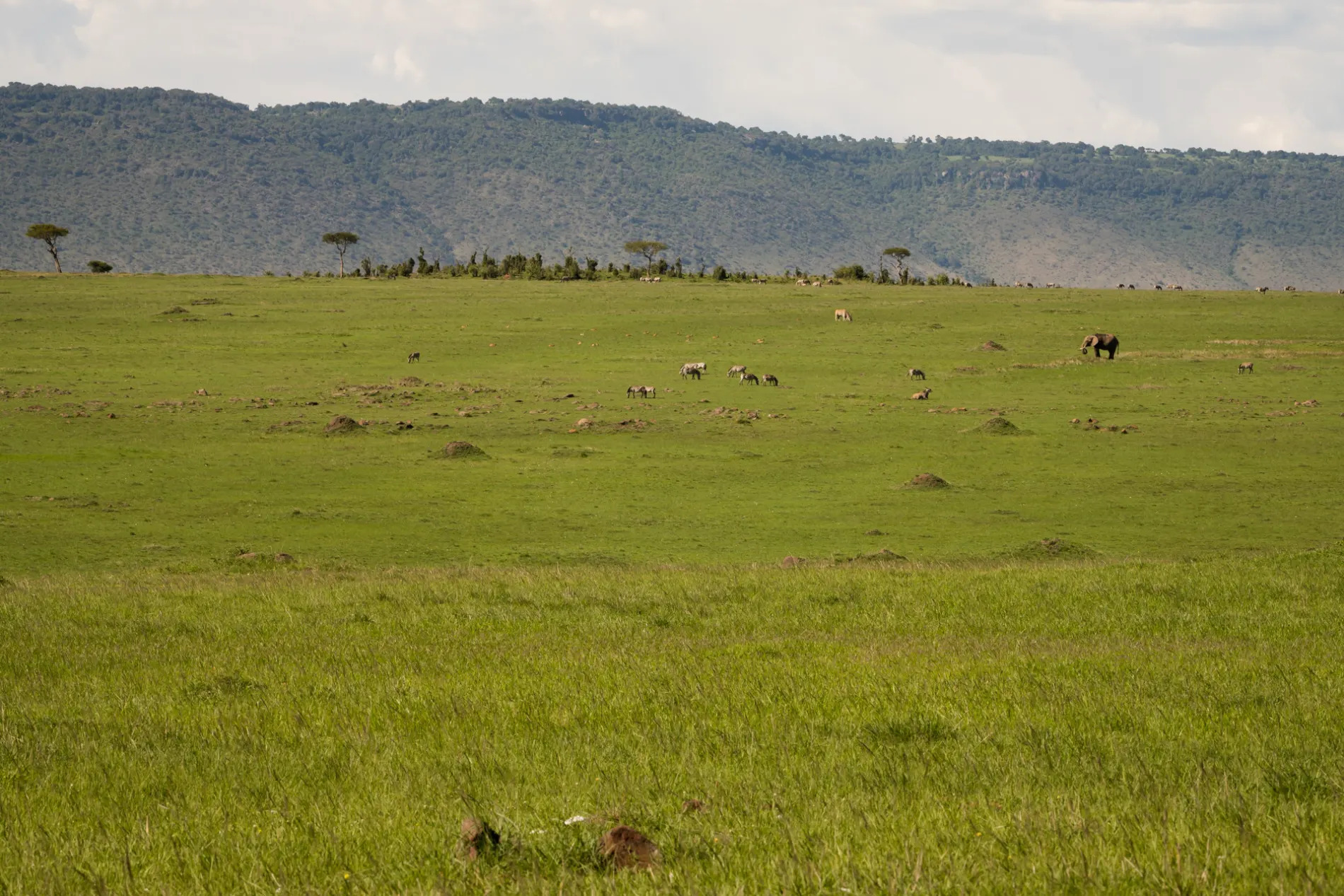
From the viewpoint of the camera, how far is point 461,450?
3706 centimetres

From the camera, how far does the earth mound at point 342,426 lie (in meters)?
40.5

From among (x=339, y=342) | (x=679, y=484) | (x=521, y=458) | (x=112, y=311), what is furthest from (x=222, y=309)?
(x=679, y=484)

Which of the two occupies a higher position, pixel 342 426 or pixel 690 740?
pixel 690 740

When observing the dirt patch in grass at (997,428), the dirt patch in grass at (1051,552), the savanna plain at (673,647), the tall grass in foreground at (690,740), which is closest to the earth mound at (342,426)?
the savanna plain at (673,647)

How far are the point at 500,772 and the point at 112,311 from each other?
2572 inches

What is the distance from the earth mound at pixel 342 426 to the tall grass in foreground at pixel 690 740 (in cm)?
2546

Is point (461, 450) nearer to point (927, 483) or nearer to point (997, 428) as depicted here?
point (927, 483)

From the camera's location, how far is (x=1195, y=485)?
32625mm

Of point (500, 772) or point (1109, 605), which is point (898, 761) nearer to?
point (500, 772)

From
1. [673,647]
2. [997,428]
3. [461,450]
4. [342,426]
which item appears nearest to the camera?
[673,647]

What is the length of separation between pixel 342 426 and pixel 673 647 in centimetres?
3063


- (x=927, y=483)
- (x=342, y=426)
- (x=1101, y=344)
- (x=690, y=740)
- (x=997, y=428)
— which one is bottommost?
(x=342, y=426)

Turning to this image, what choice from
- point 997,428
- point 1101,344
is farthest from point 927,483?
point 1101,344

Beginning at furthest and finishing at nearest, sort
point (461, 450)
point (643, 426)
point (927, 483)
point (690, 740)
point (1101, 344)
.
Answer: point (1101, 344) < point (643, 426) < point (461, 450) < point (927, 483) < point (690, 740)
